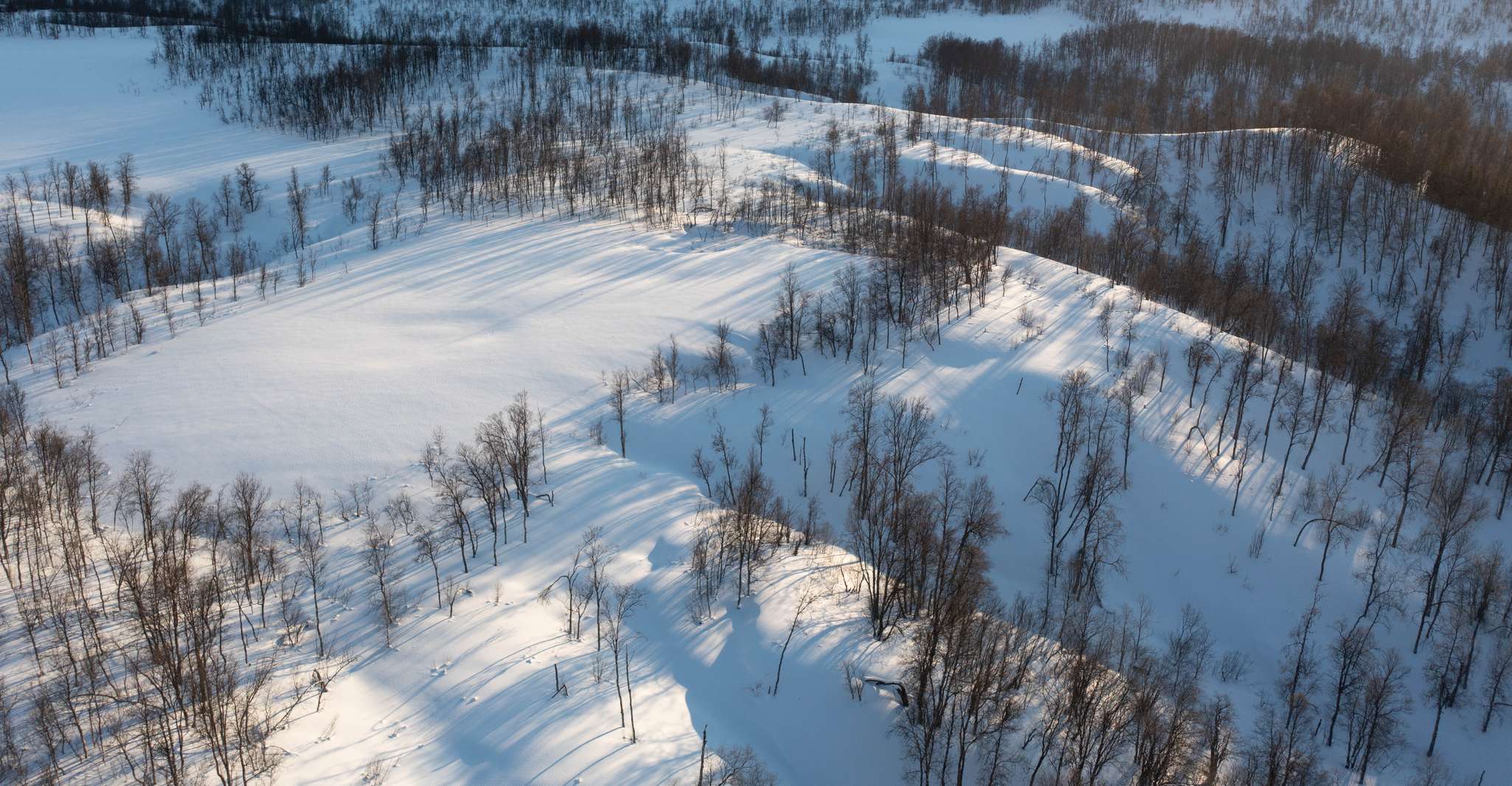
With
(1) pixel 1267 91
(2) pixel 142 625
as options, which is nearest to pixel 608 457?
(2) pixel 142 625

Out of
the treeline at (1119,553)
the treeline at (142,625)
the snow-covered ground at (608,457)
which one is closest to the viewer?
the treeline at (142,625)

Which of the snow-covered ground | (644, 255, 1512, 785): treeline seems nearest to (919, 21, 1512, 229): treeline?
(644, 255, 1512, 785): treeline

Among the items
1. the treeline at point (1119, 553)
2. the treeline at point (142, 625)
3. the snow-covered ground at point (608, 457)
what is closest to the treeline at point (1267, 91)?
the treeline at point (1119, 553)

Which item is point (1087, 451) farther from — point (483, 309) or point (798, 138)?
point (798, 138)

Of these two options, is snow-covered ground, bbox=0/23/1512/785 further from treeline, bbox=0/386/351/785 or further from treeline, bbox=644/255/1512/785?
treeline, bbox=0/386/351/785

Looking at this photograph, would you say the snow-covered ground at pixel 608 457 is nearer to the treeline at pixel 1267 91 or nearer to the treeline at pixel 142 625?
the treeline at pixel 142 625

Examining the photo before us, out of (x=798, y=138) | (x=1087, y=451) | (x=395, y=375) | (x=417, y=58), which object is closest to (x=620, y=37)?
(x=417, y=58)

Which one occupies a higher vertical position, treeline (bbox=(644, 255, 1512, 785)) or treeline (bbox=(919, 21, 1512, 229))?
treeline (bbox=(919, 21, 1512, 229))

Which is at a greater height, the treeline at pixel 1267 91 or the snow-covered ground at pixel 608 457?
the treeline at pixel 1267 91
